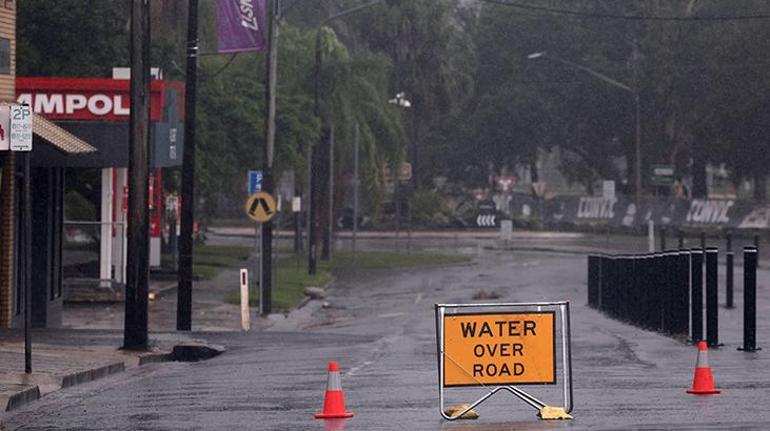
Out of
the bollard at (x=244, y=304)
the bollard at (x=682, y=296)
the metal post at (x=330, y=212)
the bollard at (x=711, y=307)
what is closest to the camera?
the bollard at (x=711, y=307)

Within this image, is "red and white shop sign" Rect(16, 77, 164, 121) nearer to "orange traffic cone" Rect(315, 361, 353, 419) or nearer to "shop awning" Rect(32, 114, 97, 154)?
"shop awning" Rect(32, 114, 97, 154)

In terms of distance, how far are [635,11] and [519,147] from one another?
14.4m

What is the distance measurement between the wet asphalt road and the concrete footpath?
246 millimetres

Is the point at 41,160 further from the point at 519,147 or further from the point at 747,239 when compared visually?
the point at 519,147

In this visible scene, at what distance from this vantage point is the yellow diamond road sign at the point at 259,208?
31.6 metres

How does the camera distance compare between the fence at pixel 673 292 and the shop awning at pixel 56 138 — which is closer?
the fence at pixel 673 292

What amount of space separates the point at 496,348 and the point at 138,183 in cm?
1026

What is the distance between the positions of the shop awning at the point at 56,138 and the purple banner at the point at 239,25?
17.5ft

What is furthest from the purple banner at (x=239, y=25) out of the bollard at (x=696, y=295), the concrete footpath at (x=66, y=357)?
the bollard at (x=696, y=295)

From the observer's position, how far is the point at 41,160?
2561 cm

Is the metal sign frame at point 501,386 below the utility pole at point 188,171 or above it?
below

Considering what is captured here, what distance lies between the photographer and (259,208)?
31.6 m

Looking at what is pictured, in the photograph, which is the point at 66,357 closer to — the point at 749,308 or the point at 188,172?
the point at 188,172

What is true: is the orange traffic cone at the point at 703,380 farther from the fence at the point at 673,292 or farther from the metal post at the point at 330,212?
the metal post at the point at 330,212
